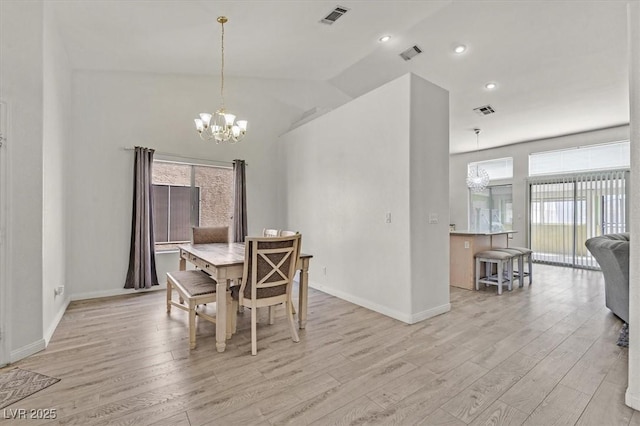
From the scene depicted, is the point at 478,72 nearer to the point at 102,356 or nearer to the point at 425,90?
the point at 425,90

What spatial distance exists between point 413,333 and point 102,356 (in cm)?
281

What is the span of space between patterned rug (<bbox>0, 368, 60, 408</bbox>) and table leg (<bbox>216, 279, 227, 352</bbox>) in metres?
1.11

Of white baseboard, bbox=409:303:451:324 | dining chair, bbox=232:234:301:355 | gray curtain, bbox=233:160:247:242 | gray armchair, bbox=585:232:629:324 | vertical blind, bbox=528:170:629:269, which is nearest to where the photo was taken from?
dining chair, bbox=232:234:301:355

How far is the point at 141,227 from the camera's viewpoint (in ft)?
14.3

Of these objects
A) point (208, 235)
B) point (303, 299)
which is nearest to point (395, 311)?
point (303, 299)

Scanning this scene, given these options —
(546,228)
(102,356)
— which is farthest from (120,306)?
(546,228)

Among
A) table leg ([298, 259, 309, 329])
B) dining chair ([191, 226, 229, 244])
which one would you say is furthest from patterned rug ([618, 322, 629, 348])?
dining chair ([191, 226, 229, 244])

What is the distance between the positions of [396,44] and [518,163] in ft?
16.0

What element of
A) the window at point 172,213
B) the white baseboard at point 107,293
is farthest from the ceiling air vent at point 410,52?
the white baseboard at point 107,293

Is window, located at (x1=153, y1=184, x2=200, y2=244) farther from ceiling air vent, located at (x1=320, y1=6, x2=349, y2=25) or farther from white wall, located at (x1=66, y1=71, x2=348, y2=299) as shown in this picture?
ceiling air vent, located at (x1=320, y1=6, x2=349, y2=25)

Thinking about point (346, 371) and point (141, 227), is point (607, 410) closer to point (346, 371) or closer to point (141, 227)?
point (346, 371)

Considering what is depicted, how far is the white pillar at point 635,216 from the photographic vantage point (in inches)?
73.4

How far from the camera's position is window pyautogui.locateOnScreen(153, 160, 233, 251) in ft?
15.6

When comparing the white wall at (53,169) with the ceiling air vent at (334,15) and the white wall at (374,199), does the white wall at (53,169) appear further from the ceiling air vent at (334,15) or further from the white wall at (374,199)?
the white wall at (374,199)
